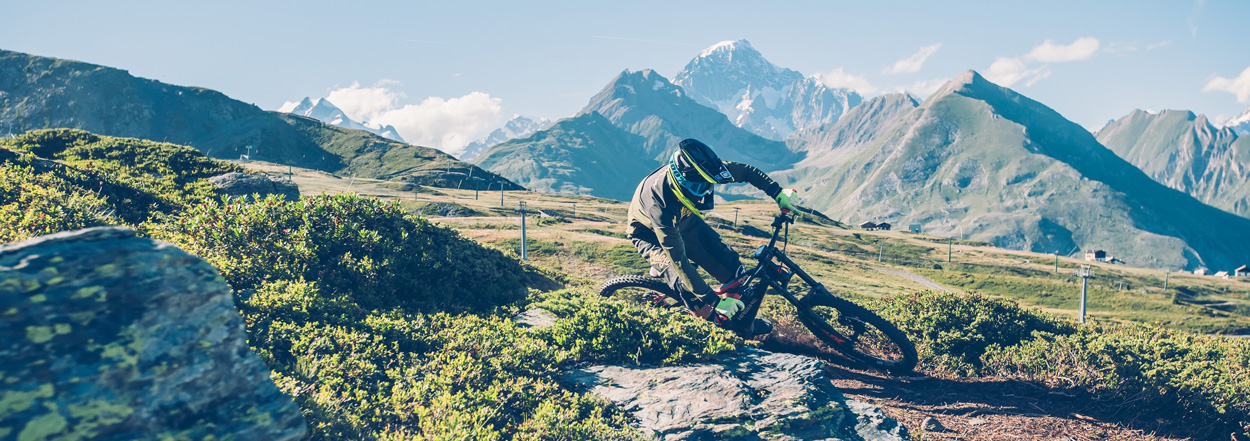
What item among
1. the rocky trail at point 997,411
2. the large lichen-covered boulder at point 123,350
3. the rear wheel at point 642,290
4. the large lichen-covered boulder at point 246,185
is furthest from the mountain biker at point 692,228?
the large lichen-covered boulder at point 246,185

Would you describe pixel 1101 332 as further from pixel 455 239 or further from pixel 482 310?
pixel 455 239

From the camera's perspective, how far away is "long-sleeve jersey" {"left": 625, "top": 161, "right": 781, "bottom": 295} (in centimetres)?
893

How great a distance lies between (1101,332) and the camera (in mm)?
11711

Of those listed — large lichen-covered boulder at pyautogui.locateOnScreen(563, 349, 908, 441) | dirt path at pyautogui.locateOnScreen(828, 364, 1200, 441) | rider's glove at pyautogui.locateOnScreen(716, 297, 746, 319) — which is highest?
rider's glove at pyautogui.locateOnScreen(716, 297, 746, 319)

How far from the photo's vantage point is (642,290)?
11.2 metres

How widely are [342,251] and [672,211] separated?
5.46 m

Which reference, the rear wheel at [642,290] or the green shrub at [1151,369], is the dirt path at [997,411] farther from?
the rear wheel at [642,290]

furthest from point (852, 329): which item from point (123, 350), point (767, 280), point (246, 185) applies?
point (246, 185)

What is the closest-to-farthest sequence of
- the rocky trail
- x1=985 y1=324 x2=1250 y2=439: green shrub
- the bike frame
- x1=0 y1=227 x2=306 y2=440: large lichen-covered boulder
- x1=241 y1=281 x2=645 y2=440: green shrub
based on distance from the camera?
x1=0 y1=227 x2=306 y2=440: large lichen-covered boulder, x1=241 y1=281 x2=645 y2=440: green shrub, the rocky trail, x1=985 y1=324 x2=1250 y2=439: green shrub, the bike frame

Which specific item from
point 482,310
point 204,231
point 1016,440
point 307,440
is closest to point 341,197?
point 204,231

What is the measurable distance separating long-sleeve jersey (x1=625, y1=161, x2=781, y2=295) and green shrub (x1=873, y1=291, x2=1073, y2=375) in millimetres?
4446

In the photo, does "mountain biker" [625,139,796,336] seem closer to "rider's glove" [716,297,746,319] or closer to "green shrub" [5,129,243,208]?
"rider's glove" [716,297,746,319]

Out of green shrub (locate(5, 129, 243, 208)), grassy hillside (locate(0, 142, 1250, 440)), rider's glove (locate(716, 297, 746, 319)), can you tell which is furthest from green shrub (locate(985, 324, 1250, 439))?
green shrub (locate(5, 129, 243, 208))

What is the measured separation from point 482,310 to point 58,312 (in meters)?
6.70
